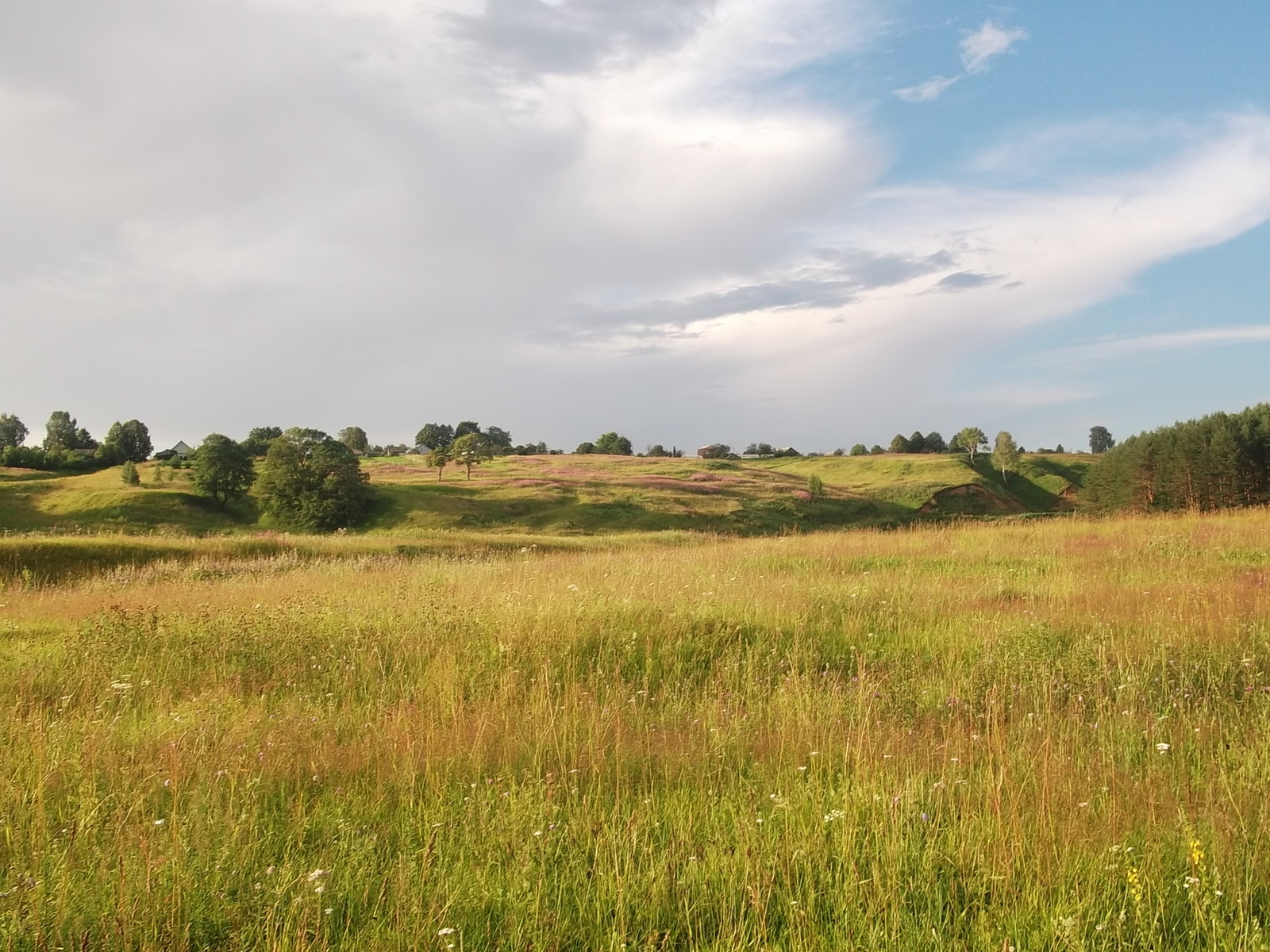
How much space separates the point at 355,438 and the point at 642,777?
391 feet

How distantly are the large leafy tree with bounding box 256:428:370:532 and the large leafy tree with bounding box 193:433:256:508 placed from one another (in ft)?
8.66

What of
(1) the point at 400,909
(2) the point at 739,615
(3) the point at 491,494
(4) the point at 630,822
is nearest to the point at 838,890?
(4) the point at 630,822

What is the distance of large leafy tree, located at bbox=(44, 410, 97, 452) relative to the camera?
311 ft

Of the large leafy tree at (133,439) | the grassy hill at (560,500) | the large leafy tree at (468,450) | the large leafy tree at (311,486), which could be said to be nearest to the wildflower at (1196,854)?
the grassy hill at (560,500)

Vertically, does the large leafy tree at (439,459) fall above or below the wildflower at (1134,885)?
above

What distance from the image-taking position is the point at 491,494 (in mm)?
59625

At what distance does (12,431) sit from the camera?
110500 millimetres

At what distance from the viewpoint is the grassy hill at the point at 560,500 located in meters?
49.4

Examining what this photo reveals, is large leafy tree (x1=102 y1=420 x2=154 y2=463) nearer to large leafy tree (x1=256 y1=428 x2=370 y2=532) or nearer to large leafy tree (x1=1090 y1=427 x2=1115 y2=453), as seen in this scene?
large leafy tree (x1=256 y1=428 x2=370 y2=532)

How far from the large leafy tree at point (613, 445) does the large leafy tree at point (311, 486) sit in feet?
228

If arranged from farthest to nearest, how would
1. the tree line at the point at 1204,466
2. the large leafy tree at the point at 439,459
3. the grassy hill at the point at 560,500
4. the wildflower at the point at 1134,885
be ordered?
the large leafy tree at the point at 439,459 < the tree line at the point at 1204,466 < the grassy hill at the point at 560,500 < the wildflower at the point at 1134,885

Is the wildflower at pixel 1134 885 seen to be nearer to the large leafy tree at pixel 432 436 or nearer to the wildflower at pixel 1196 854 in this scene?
the wildflower at pixel 1196 854

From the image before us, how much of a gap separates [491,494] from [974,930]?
2301 inches

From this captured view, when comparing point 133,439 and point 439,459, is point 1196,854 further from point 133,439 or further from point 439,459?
point 133,439
